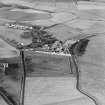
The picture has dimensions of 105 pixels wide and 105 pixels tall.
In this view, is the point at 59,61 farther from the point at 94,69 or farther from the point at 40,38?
the point at 40,38

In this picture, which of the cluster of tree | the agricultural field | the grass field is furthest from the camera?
the cluster of tree

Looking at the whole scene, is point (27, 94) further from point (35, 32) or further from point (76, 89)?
point (35, 32)

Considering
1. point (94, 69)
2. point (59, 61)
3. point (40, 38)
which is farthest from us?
point (40, 38)

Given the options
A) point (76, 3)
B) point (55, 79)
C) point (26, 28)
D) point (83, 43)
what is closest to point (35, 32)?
point (26, 28)

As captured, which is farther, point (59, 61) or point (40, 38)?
point (40, 38)

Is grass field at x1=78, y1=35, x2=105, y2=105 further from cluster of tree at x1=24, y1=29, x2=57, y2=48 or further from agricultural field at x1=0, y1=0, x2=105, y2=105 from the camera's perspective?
cluster of tree at x1=24, y1=29, x2=57, y2=48

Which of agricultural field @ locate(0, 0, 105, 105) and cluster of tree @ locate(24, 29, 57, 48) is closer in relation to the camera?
agricultural field @ locate(0, 0, 105, 105)

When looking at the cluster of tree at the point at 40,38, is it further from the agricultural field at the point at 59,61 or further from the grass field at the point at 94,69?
the grass field at the point at 94,69

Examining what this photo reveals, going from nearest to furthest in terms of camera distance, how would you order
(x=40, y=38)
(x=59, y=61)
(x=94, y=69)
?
(x=94, y=69)
(x=59, y=61)
(x=40, y=38)

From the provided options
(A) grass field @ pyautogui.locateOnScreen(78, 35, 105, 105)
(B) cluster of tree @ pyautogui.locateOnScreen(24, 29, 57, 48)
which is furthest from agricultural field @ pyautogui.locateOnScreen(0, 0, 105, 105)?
(B) cluster of tree @ pyautogui.locateOnScreen(24, 29, 57, 48)

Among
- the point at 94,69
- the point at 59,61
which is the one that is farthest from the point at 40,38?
the point at 94,69

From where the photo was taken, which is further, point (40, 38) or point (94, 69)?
point (40, 38)

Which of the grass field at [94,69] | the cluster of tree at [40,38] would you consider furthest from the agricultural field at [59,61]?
the cluster of tree at [40,38]

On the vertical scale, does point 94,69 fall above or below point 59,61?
below
